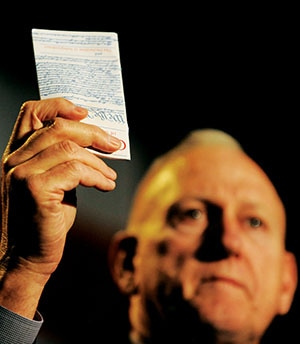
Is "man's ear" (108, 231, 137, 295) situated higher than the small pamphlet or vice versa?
the small pamphlet

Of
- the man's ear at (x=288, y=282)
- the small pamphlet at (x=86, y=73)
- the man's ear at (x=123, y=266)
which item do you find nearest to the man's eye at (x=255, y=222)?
the man's ear at (x=288, y=282)

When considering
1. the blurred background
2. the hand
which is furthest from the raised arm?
the blurred background

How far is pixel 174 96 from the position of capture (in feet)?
4.79

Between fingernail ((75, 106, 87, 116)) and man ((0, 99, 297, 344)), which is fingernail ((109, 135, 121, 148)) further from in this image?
man ((0, 99, 297, 344))

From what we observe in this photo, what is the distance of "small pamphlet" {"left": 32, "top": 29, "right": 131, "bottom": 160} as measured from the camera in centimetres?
107

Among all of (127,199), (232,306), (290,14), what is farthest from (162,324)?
(290,14)

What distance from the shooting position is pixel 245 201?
1399 mm

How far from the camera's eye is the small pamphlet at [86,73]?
3.51ft

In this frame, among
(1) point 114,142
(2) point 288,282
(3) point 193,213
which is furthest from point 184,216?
(1) point 114,142

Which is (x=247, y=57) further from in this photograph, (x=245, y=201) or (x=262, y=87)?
(x=245, y=201)

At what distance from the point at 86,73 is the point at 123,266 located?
55 cm

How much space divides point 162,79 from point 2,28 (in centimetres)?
49

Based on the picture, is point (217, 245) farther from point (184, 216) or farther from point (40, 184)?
point (40, 184)

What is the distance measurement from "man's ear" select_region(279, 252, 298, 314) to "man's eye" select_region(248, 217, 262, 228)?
0.11 meters
